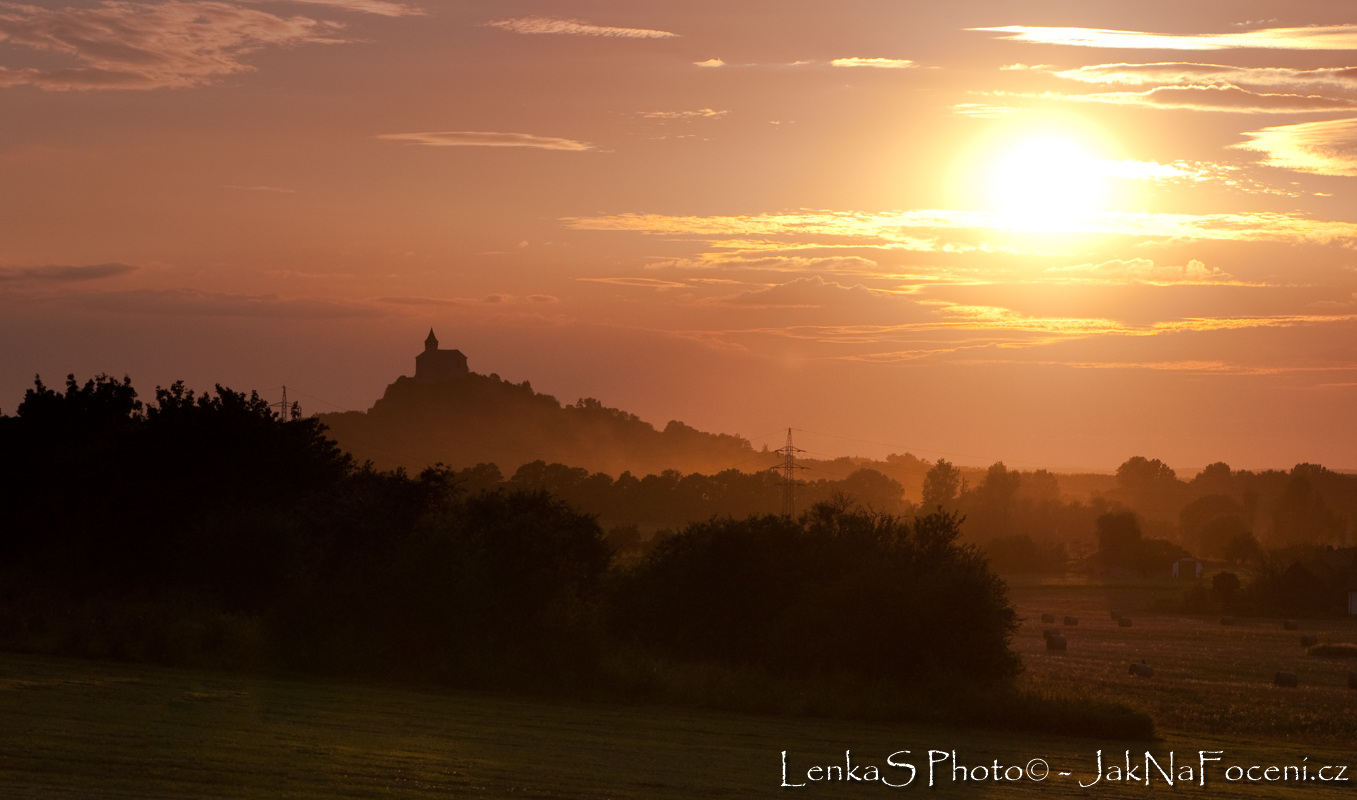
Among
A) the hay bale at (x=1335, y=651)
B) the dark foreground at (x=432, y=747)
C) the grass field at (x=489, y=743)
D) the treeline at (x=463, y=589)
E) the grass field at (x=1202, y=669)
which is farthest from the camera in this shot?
the hay bale at (x=1335, y=651)

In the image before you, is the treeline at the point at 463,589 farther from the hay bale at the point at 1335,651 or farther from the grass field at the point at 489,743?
the hay bale at the point at 1335,651

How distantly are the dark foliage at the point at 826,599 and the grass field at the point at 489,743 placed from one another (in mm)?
3309

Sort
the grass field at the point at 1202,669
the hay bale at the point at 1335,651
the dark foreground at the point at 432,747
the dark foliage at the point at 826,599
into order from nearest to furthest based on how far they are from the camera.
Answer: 1. the dark foreground at the point at 432,747
2. the grass field at the point at 1202,669
3. the dark foliage at the point at 826,599
4. the hay bale at the point at 1335,651

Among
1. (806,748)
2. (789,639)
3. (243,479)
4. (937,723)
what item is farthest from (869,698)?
(243,479)

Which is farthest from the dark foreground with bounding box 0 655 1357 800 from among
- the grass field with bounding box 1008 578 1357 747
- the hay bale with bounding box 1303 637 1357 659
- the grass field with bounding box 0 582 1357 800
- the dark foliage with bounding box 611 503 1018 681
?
the hay bale with bounding box 1303 637 1357 659

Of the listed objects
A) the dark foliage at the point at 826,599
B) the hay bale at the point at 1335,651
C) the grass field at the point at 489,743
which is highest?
the dark foliage at the point at 826,599

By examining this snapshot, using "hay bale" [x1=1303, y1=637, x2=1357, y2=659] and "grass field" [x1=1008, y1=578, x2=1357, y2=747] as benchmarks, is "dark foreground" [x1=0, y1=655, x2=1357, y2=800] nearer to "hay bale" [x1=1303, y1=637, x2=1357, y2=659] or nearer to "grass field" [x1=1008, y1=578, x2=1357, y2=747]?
"grass field" [x1=1008, y1=578, x2=1357, y2=747]

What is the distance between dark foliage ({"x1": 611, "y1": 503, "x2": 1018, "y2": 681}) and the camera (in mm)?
40750

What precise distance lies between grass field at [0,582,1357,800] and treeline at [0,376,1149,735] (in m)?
2.59

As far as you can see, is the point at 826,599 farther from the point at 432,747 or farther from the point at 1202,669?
the point at 1202,669

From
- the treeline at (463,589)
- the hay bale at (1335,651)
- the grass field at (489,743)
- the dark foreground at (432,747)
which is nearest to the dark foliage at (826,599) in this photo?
the treeline at (463,589)

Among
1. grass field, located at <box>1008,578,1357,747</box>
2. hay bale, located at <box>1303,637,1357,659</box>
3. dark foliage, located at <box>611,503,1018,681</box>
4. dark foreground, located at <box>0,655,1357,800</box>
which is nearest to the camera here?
dark foreground, located at <box>0,655,1357,800</box>

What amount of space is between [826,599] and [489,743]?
1837cm

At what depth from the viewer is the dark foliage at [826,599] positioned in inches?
1604
